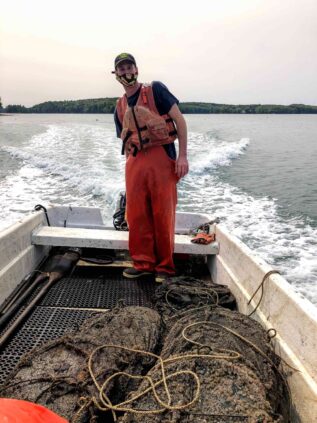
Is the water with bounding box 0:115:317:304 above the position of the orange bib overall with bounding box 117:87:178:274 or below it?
below

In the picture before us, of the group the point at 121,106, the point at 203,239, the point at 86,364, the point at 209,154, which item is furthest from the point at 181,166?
the point at 209,154

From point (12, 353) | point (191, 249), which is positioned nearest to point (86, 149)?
point (191, 249)

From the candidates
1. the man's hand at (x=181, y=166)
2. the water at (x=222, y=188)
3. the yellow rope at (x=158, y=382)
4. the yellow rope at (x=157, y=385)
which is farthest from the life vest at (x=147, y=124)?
the water at (x=222, y=188)

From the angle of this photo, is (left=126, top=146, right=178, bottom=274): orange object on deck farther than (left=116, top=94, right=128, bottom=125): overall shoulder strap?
No

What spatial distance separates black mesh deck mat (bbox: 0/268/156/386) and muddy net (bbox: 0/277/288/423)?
18.3 inches

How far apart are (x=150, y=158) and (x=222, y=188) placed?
28.8 feet

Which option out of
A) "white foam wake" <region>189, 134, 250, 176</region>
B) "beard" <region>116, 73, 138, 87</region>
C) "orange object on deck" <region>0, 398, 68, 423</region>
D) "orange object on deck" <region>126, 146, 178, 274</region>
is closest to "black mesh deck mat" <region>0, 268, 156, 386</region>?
"orange object on deck" <region>126, 146, 178, 274</region>

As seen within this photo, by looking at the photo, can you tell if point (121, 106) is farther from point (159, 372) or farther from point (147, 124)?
point (159, 372)

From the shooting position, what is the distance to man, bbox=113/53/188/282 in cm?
365

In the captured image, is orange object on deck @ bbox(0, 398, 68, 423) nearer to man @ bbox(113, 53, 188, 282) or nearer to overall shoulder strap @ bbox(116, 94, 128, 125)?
man @ bbox(113, 53, 188, 282)

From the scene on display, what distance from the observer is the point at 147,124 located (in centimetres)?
365

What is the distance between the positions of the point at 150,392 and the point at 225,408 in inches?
13.3

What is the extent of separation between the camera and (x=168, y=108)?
3.67 m

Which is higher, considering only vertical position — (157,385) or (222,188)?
(157,385)
